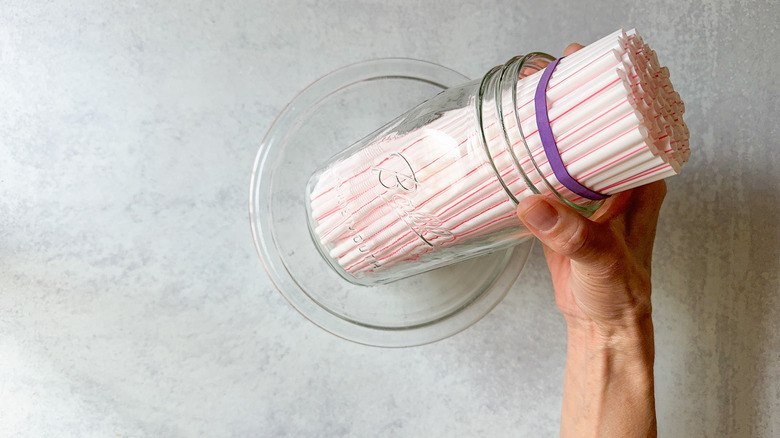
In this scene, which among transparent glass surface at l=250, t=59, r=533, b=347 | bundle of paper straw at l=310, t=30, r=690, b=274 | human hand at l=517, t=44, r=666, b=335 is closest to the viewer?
bundle of paper straw at l=310, t=30, r=690, b=274

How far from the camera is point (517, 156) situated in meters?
0.34

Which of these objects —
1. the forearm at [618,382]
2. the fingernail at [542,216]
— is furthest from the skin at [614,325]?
the fingernail at [542,216]

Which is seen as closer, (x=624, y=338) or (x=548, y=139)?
(x=548, y=139)

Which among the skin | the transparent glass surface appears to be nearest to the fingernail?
the skin

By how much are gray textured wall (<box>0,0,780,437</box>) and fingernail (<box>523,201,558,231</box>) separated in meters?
0.26

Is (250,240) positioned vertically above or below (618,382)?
above

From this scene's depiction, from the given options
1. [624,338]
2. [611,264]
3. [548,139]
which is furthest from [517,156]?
[624,338]

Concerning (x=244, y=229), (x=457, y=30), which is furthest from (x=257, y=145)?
(x=457, y=30)

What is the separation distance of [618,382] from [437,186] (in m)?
0.28

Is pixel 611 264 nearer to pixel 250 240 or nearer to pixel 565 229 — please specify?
pixel 565 229

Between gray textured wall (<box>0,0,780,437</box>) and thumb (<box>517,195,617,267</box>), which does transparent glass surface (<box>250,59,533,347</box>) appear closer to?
gray textured wall (<box>0,0,780,437</box>)

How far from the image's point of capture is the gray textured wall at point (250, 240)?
1.88 feet

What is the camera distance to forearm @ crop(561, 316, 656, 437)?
52 cm

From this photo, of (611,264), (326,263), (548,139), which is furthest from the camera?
(326,263)
